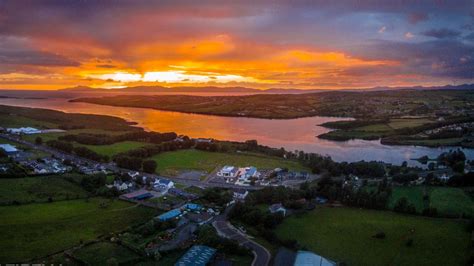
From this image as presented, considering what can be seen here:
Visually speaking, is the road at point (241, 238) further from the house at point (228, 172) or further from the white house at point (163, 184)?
the house at point (228, 172)

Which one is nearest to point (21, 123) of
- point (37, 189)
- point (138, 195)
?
point (37, 189)

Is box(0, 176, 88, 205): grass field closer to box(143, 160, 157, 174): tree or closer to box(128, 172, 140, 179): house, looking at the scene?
box(128, 172, 140, 179): house

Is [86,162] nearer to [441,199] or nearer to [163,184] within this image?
[163,184]

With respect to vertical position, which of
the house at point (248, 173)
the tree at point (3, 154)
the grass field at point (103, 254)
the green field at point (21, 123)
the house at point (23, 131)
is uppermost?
the green field at point (21, 123)

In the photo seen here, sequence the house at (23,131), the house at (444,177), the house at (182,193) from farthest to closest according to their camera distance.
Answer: the house at (23,131) < the house at (444,177) < the house at (182,193)

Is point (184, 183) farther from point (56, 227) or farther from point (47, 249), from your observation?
point (47, 249)

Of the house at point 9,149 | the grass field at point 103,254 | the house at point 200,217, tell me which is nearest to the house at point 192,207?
the house at point 200,217
